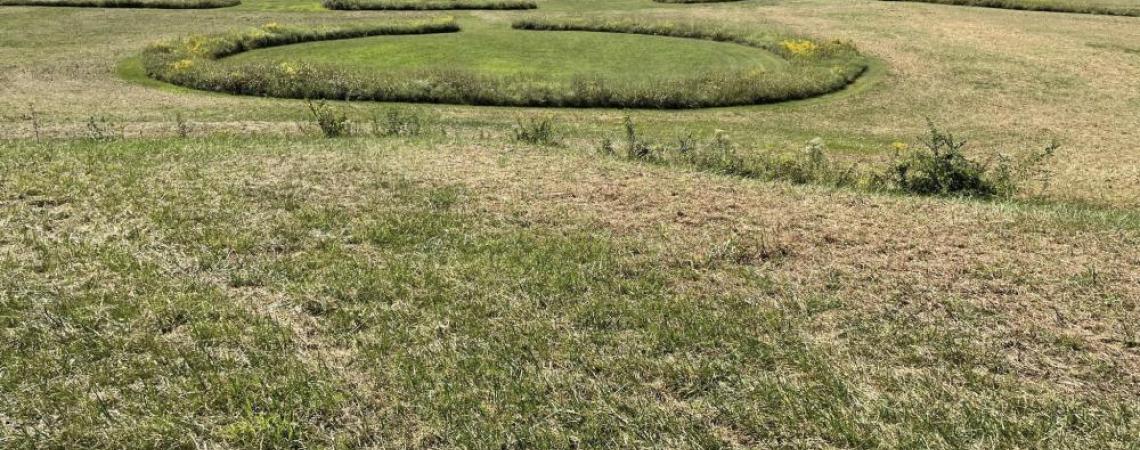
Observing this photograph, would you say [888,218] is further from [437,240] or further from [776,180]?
[437,240]

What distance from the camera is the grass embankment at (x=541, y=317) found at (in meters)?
5.42

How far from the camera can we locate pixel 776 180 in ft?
39.8

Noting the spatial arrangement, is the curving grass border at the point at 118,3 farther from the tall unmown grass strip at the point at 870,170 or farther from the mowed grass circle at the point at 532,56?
the tall unmown grass strip at the point at 870,170

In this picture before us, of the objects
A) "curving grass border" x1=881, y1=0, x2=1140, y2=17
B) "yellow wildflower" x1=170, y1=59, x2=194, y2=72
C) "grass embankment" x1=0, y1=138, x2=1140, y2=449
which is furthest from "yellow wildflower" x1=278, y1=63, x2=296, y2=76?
"curving grass border" x1=881, y1=0, x2=1140, y2=17

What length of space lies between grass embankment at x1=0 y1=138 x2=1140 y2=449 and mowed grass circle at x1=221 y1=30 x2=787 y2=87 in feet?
50.2

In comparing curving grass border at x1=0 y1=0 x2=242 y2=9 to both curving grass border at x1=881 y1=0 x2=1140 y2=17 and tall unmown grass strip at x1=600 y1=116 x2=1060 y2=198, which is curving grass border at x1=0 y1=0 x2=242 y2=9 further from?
curving grass border at x1=881 y1=0 x2=1140 y2=17

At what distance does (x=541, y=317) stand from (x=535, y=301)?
1.12ft

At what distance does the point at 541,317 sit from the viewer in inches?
274

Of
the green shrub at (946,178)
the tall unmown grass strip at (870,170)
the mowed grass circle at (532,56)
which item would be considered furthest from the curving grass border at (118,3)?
the green shrub at (946,178)

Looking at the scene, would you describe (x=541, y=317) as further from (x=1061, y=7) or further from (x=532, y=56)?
(x=1061, y=7)

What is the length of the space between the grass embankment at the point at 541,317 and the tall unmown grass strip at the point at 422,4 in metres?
35.8

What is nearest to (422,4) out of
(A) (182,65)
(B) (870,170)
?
(A) (182,65)

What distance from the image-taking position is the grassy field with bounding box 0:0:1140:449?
Answer: 5445mm

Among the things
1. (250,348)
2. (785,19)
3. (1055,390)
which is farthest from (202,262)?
(785,19)
